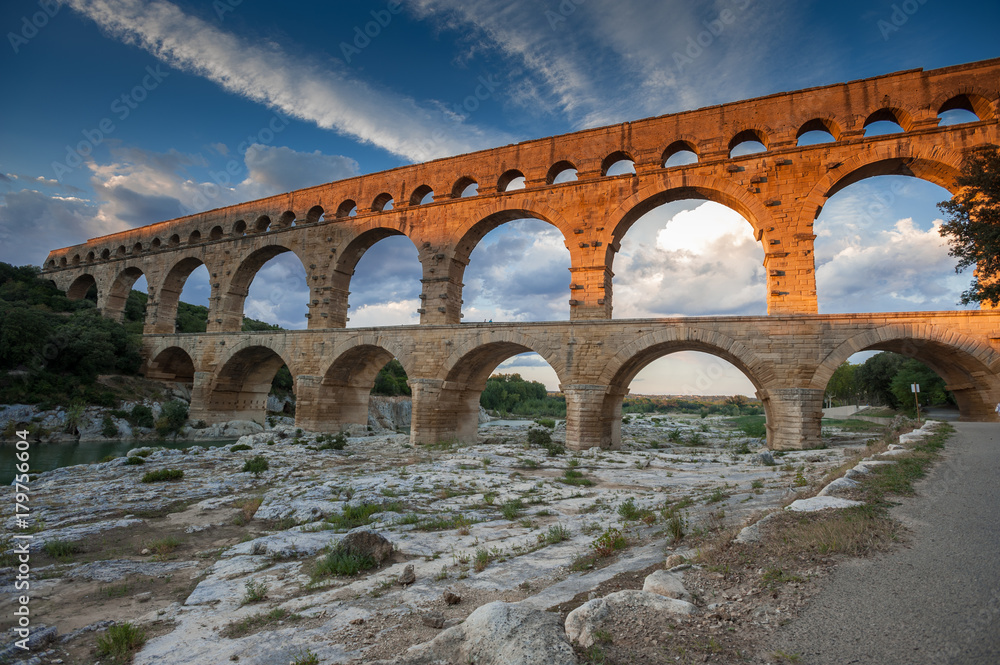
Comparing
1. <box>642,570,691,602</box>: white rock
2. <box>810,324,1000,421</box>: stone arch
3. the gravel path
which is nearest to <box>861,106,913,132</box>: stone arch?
<box>810,324,1000,421</box>: stone arch

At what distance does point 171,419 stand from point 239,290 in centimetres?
706

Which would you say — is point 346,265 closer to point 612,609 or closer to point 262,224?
point 262,224

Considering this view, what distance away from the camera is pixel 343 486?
8438mm

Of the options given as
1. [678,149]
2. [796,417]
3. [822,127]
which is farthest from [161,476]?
[822,127]

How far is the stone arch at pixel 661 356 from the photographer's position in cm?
1365

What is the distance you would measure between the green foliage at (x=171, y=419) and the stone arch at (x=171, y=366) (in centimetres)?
327

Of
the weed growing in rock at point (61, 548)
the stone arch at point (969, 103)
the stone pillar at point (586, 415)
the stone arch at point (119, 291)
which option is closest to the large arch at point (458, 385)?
the stone pillar at point (586, 415)

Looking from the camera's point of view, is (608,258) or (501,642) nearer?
Answer: (501,642)

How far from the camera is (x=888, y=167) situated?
14906 mm

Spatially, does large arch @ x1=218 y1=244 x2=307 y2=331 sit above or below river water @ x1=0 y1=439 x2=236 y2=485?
above

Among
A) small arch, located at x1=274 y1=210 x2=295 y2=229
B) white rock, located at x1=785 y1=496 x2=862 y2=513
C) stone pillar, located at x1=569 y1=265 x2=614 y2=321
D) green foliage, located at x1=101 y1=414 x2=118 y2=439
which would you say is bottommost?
green foliage, located at x1=101 y1=414 x2=118 y2=439

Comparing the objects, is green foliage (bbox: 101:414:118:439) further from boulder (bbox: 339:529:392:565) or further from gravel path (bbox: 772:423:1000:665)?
gravel path (bbox: 772:423:1000:665)

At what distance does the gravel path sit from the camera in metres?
1.79

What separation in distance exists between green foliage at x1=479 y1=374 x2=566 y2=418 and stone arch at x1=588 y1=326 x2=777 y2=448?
162ft
